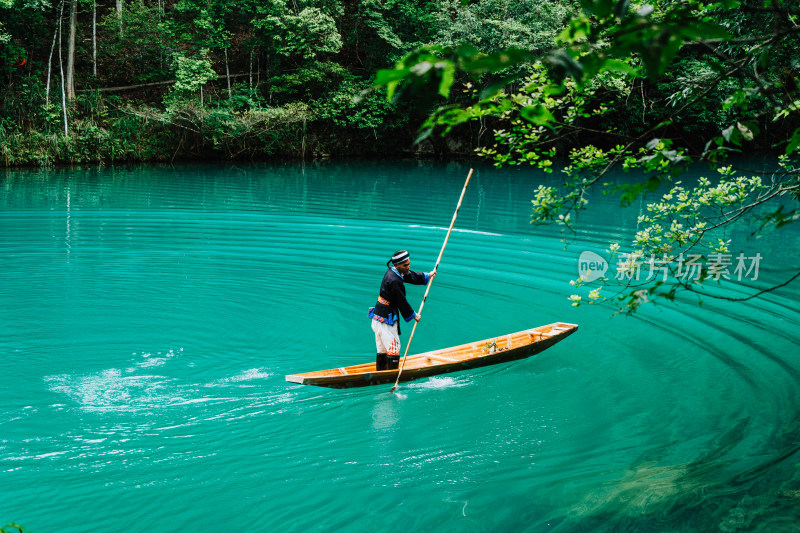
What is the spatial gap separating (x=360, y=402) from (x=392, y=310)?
115cm

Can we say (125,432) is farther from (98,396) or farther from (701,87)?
(701,87)

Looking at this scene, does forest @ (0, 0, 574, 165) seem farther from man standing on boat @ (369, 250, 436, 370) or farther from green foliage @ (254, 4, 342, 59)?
man standing on boat @ (369, 250, 436, 370)

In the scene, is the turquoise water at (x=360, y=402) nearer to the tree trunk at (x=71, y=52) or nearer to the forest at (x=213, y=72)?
the forest at (x=213, y=72)

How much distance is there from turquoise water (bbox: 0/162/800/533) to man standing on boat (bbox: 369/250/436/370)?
1.75ft

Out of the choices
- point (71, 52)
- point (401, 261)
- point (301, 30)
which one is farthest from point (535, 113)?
point (71, 52)

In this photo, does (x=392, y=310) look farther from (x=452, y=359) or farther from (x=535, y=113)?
(x=535, y=113)

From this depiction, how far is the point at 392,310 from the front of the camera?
24.4 ft

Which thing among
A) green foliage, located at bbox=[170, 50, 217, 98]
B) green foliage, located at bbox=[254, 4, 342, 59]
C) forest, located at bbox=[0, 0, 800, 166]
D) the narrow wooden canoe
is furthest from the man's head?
green foliage, located at bbox=[170, 50, 217, 98]

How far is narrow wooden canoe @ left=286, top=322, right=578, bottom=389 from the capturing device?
7246 mm

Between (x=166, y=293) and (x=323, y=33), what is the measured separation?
22298 mm

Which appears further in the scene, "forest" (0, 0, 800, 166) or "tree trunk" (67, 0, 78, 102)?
"forest" (0, 0, 800, 166)

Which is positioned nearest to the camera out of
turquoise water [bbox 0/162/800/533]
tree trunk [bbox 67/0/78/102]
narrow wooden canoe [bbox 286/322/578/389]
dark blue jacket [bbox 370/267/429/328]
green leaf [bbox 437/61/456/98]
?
green leaf [bbox 437/61/456/98]

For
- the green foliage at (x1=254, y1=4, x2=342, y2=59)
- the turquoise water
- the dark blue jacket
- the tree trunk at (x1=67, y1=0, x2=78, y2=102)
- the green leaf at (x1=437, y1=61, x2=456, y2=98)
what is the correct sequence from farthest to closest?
the green foliage at (x1=254, y1=4, x2=342, y2=59) < the tree trunk at (x1=67, y1=0, x2=78, y2=102) < the dark blue jacket < the turquoise water < the green leaf at (x1=437, y1=61, x2=456, y2=98)

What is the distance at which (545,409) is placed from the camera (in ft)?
22.5
